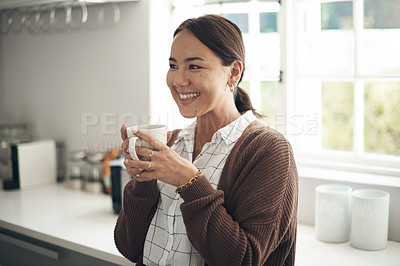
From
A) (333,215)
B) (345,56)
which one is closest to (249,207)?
(333,215)

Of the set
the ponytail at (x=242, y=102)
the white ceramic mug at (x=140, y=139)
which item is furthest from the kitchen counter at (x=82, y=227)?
the white ceramic mug at (x=140, y=139)

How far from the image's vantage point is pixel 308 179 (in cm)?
173

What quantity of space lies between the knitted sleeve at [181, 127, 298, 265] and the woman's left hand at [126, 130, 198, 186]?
3cm

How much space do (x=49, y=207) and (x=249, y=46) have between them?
3.79 feet

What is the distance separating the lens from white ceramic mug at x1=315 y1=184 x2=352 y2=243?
1546 millimetres

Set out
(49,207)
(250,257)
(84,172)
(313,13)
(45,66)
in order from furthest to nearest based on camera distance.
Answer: (45,66)
(84,172)
(49,207)
(313,13)
(250,257)

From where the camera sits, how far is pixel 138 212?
3.92 feet

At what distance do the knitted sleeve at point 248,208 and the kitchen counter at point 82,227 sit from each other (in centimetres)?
42

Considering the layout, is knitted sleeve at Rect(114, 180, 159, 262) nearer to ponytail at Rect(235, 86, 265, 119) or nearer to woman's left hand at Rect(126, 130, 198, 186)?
woman's left hand at Rect(126, 130, 198, 186)

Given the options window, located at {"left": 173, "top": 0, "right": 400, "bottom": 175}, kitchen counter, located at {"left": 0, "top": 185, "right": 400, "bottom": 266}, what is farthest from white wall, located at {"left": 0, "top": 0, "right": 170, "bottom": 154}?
kitchen counter, located at {"left": 0, "top": 185, "right": 400, "bottom": 266}

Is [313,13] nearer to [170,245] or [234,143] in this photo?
[234,143]

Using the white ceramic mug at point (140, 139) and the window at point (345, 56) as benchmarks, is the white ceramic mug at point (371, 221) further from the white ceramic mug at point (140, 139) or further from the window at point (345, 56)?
the white ceramic mug at point (140, 139)

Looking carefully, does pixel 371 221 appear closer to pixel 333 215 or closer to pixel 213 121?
pixel 333 215

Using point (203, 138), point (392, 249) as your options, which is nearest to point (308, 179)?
point (392, 249)
